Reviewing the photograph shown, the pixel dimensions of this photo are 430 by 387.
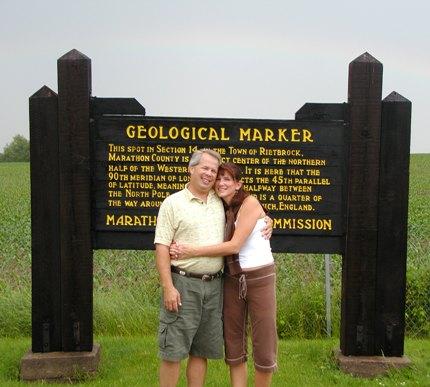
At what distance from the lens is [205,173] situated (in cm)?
411

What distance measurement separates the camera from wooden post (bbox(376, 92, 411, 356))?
209 inches

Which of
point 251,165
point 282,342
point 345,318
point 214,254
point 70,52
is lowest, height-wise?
point 282,342

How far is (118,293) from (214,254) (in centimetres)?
333

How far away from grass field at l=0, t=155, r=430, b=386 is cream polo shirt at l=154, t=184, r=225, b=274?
1471 millimetres

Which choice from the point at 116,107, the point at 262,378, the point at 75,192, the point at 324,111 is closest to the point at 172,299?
the point at 262,378

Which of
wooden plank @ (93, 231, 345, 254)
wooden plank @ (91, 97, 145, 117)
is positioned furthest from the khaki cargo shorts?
wooden plank @ (91, 97, 145, 117)

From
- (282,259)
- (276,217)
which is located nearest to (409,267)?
(282,259)

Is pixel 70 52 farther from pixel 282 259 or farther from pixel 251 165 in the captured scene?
pixel 282 259

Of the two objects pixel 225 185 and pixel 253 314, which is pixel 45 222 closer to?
pixel 225 185

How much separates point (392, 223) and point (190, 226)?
2.16 meters

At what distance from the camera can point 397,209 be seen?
5.36 meters

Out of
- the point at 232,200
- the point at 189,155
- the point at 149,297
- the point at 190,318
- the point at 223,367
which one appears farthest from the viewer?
the point at 149,297

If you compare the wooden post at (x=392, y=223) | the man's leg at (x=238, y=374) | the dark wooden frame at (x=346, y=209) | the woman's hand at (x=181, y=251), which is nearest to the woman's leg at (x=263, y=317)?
the man's leg at (x=238, y=374)

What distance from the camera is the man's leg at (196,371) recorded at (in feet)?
14.2
